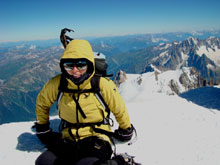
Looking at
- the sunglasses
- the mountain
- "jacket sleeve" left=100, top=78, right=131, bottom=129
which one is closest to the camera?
the sunglasses

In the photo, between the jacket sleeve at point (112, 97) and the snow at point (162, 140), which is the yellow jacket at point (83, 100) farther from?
the snow at point (162, 140)

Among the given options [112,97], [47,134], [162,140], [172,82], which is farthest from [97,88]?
[172,82]

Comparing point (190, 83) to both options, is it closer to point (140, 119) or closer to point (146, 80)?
point (146, 80)

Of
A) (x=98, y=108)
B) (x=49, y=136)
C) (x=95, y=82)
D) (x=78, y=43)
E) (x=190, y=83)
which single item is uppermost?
(x=78, y=43)

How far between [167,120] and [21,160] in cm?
773

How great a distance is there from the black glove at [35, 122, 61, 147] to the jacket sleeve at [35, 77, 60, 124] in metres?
0.20

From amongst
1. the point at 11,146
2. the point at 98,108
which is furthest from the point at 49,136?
the point at 98,108

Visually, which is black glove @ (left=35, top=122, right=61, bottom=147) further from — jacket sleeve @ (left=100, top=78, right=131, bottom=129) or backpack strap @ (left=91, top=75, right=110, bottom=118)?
jacket sleeve @ (left=100, top=78, right=131, bottom=129)

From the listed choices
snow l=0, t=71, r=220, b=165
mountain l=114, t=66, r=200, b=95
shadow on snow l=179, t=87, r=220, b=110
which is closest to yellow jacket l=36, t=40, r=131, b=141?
snow l=0, t=71, r=220, b=165

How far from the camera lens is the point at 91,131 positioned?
4586 millimetres

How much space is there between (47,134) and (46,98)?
1531mm

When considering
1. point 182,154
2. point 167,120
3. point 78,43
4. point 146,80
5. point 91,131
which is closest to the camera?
point 78,43

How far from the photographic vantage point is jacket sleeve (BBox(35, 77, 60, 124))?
4.76 metres

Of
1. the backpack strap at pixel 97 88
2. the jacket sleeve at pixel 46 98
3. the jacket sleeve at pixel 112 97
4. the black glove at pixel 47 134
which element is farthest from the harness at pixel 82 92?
the black glove at pixel 47 134
